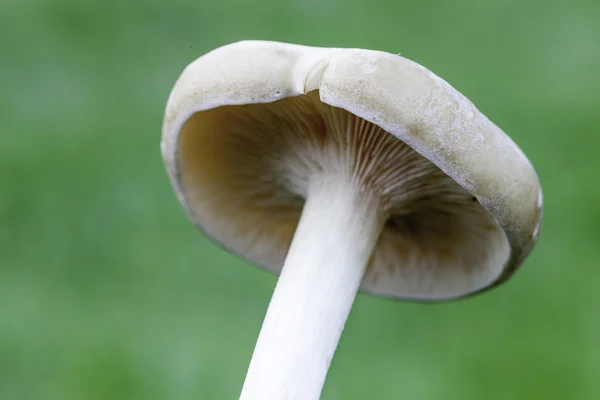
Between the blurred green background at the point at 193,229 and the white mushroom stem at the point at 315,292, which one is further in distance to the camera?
the blurred green background at the point at 193,229

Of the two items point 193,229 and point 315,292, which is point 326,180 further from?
point 193,229

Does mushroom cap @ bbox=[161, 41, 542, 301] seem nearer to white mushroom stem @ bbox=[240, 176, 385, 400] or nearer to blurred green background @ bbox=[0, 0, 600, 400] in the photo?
white mushroom stem @ bbox=[240, 176, 385, 400]

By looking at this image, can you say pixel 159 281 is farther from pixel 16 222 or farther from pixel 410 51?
pixel 410 51

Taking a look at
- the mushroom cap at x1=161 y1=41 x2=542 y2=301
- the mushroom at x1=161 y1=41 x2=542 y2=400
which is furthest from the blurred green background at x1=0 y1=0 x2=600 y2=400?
the mushroom cap at x1=161 y1=41 x2=542 y2=301

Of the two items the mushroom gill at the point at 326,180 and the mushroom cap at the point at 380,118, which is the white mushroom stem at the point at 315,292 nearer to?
the mushroom gill at the point at 326,180

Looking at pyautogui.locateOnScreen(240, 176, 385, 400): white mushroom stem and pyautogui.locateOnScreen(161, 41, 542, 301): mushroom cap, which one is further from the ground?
pyautogui.locateOnScreen(161, 41, 542, 301): mushroom cap

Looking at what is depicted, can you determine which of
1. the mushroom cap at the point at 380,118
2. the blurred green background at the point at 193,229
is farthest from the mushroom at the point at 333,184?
the blurred green background at the point at 193,229

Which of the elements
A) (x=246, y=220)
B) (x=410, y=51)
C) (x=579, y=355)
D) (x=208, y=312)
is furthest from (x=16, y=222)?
(x=579, y=355)
